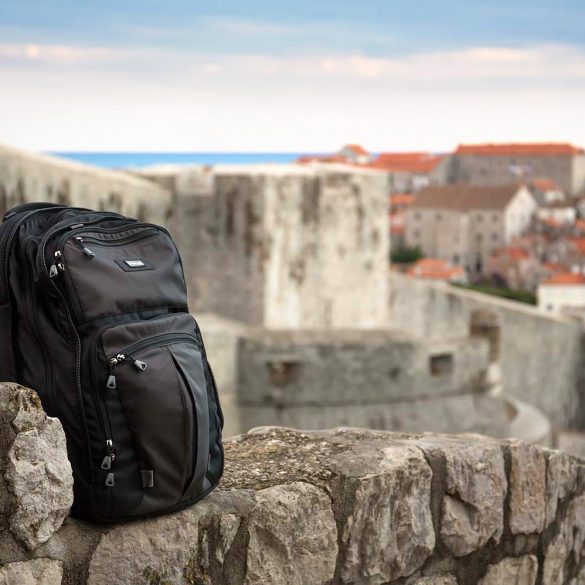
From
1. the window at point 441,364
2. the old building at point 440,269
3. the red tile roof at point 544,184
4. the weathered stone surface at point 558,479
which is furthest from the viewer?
the red tile roof at point 544,184

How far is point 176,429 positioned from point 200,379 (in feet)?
0.47

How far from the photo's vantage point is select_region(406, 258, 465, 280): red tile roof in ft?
117

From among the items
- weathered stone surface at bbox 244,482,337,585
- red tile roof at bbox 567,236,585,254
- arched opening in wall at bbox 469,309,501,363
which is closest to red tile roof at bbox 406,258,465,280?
red tile roof at bbox 567,236,585,254

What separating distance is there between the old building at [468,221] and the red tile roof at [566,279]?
273 centimetres

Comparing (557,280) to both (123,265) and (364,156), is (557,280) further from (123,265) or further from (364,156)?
(123,265)

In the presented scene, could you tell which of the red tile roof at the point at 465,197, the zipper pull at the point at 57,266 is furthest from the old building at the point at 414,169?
the zipper pull at the point at 57,266

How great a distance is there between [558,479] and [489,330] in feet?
38.8

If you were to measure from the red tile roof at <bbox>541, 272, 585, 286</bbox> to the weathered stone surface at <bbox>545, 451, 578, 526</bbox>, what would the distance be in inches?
1257

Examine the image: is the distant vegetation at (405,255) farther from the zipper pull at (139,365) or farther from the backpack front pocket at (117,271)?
the zipper pull at (139,365)

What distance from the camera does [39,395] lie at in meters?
→ 2.55

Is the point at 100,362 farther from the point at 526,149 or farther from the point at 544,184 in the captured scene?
the point at 526,149

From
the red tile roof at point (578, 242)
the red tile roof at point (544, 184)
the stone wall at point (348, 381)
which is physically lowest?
the red tile roof at point (578, 242)

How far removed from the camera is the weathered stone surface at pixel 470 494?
3162 mm

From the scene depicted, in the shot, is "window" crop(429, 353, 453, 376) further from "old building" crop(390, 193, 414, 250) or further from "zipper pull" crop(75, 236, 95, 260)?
"old building" crop(390, 193, 414, 250)
